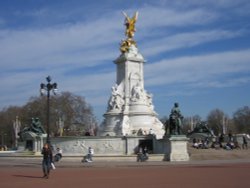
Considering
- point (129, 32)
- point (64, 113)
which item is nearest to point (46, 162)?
point (129, 32)

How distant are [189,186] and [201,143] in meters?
30.9

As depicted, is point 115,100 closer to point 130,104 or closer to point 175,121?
point 130,104

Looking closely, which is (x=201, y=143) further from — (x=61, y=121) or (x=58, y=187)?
(x=61, y=121)

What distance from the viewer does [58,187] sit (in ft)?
49.8

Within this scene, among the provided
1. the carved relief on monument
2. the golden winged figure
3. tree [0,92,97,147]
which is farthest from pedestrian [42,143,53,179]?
tree [0,92,97,147]

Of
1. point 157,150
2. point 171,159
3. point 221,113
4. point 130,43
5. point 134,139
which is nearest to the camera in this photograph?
point 171,159

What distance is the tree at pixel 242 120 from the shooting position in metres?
131

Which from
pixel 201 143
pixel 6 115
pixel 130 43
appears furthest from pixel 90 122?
pixel 201 143

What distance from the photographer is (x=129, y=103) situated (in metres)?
53.3

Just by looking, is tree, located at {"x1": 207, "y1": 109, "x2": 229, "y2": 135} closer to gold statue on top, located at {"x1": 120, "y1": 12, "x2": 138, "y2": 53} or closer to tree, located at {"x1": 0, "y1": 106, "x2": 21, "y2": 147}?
tree, located at {"x1": 0, "y1": 106, "x2": 21, "y2": 147}

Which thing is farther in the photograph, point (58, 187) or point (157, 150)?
point (157, 150)

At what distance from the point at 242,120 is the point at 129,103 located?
293 ft

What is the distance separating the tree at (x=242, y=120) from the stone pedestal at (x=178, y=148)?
98.3 m

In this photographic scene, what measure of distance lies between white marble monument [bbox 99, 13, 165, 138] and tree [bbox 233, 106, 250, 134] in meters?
Result: 81.4
